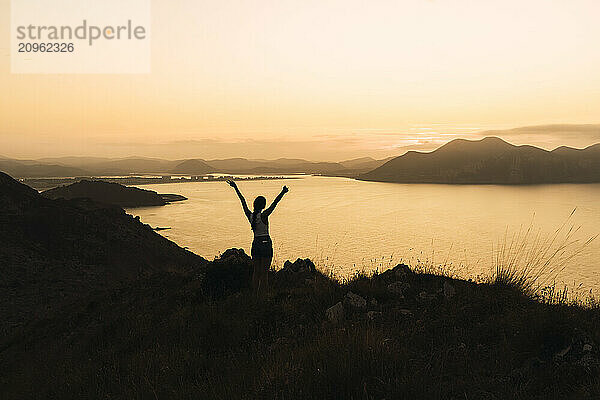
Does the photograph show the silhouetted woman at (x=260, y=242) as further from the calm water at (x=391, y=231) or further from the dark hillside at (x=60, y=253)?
the calm water at (x=391, y=231)

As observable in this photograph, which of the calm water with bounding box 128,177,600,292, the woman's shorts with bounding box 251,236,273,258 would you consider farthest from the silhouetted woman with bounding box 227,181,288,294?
the calm water with bounding box 128,177,600,292

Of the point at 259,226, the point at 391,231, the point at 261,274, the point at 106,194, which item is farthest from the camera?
the point at 106,194

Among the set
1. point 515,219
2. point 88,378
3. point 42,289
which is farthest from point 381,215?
point 88,378

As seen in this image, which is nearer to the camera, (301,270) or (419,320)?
(419,320)

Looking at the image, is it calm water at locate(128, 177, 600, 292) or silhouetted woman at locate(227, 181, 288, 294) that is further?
calm water at locate(128, 177, 600, 292)

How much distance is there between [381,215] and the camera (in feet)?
355

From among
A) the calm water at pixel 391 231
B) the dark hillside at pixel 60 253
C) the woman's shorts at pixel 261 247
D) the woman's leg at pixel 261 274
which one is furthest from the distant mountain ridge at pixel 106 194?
the woman's shorts at pixel 261 247

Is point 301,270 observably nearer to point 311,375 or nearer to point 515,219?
point 311,375

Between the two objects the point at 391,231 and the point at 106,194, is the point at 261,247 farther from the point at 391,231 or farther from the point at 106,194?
the point at 106,194

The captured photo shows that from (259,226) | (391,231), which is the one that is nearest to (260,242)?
(259,226)

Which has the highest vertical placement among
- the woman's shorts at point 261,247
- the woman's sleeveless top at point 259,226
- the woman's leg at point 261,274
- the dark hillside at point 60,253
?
the woman's sleeveless top at point 259,226

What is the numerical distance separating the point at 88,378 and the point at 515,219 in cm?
10411

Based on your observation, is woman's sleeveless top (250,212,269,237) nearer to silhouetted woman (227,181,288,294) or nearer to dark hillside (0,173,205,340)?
silhouetted woman (227,181,288,294)

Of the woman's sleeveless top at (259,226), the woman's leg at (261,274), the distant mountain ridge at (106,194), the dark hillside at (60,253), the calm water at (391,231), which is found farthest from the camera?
the distant mountain ridge at (106,194)
